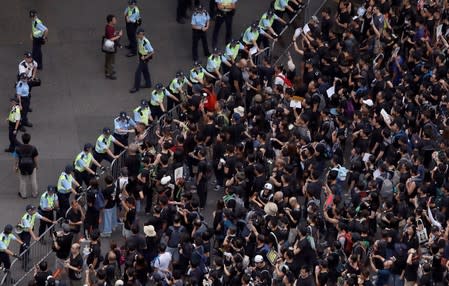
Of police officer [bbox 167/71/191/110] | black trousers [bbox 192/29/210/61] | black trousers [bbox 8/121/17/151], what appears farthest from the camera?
black trousers [bbox 192/29/210/61]

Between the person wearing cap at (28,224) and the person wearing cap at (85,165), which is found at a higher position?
the person wearing cap at (85,165)

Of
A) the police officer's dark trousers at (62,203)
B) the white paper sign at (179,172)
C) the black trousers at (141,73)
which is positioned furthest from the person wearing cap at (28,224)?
the black trousers at (141,73)

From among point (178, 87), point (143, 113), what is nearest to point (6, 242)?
point (143, 113)

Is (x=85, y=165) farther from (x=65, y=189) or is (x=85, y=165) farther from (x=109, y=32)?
(x=109, y=32)

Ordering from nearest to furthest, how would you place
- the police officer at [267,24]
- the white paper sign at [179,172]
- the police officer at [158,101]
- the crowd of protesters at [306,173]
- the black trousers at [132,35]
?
the crowd of protesters at [306,173] < the white paper sign at [179,172] < the police officer at [158,101] < the police officer at [267,24] < the black trousers at [132,35]

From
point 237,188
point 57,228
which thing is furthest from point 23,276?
point 237,188

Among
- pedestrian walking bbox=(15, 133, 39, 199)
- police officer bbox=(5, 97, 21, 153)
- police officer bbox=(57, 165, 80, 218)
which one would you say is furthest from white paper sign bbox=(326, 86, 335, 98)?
police officer bbox=(5, 97, 21, 153)

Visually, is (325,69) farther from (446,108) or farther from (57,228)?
(57,228)

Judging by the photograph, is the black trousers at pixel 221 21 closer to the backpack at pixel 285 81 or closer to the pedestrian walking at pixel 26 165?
the backpack at pixel 285 81

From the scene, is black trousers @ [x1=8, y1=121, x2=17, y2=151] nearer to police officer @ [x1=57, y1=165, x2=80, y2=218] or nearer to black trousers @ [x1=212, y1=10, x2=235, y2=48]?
police officer @ [x1=57, y1=165, x2=80, y2=218]
